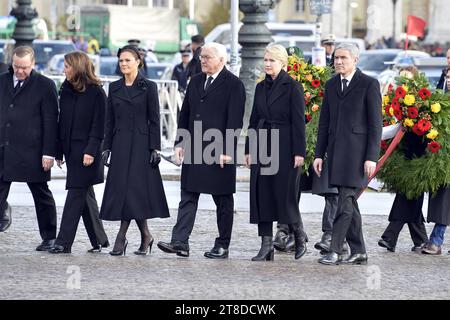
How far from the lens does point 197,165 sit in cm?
1326

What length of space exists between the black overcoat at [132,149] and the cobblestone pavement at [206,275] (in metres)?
0.43

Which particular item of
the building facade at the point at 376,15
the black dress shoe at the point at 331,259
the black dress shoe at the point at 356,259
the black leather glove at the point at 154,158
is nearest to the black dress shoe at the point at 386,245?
the black dress shoe at the point at 356,259

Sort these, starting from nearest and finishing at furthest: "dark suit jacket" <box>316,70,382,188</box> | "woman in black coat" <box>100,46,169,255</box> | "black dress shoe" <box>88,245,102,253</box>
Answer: "dark suit jacket" <box>316,70,382,188</box>, "woman in black coat" <box>100,46,169,255</box>, "black dress shoe" <box>88,245,102,253</box>

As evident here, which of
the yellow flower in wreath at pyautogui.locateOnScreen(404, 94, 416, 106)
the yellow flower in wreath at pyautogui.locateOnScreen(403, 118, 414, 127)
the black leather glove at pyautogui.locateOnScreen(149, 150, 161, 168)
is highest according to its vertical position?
the yellow flower in wreath at pyautogui.locateOnScreen(404, 94, 416, 106)

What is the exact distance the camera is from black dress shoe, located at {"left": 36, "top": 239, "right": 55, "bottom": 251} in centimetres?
1349

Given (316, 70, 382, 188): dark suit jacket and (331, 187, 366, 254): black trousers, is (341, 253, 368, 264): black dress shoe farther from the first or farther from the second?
(316, 70, 382, 188): dark suit jacket

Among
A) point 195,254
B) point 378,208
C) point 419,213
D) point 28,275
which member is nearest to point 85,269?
point 28,275

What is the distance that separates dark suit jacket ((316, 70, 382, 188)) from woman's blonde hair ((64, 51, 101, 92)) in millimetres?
2177

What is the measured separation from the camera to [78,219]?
44.0 feet

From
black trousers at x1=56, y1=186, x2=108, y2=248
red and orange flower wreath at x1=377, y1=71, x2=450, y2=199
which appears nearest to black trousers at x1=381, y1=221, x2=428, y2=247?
red and orange flower wreath at x1=377, y1=71, x2=450, y2=199

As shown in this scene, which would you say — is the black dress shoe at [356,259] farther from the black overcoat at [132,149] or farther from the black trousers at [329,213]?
the black overcoat at [132,149]

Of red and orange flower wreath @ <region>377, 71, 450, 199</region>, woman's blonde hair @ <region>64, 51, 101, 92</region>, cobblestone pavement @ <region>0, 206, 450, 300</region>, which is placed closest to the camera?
cobblestone pavement @ <region>0, 206, 450, 300</region>
